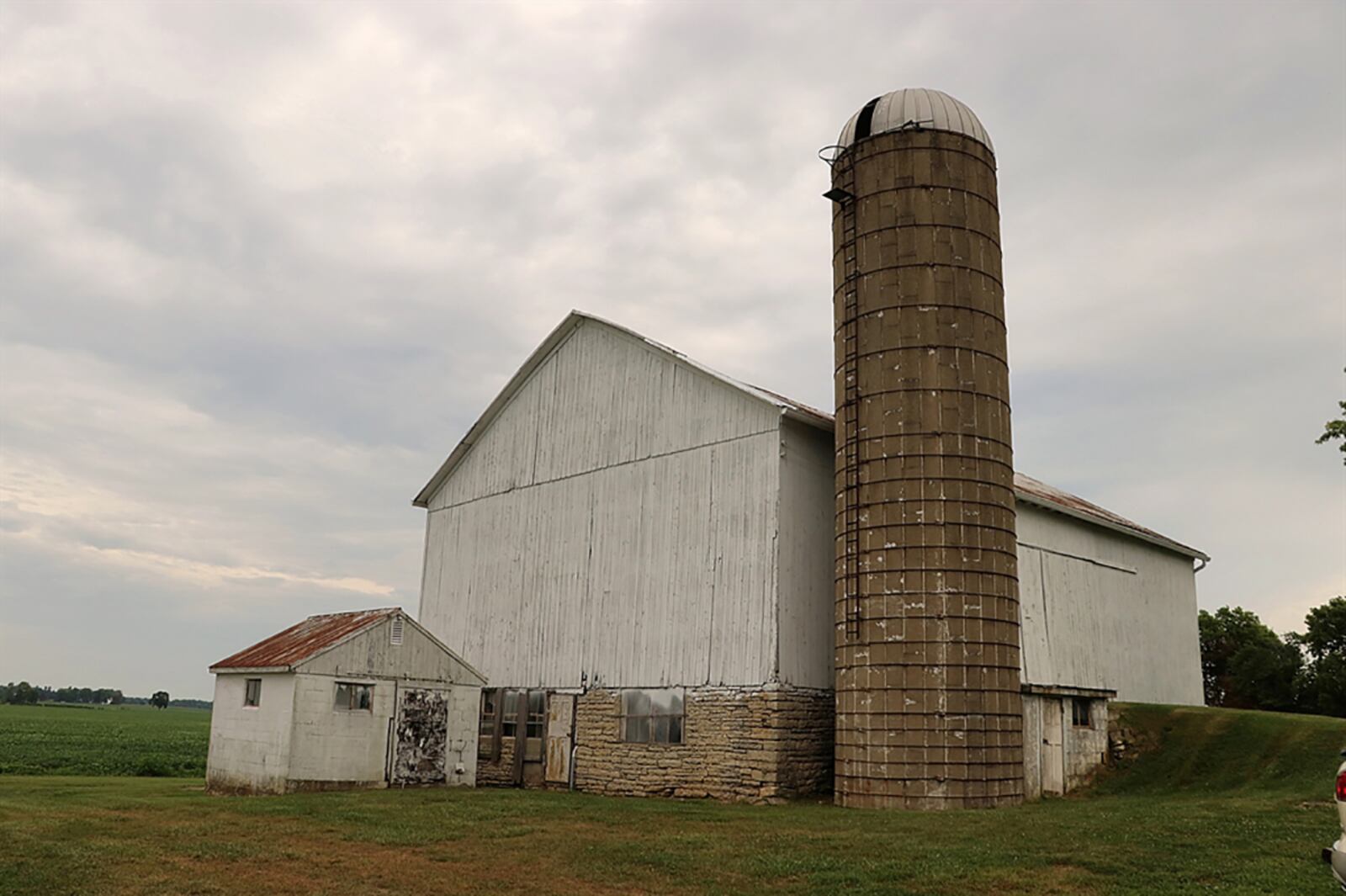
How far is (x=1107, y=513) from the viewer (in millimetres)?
36344

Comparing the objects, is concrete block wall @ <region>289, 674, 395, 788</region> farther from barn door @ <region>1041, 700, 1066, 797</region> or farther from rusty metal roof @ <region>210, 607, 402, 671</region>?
barn door @ <region>1041, 700, 1066, 797</region>

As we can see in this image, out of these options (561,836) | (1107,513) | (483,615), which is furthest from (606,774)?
(1107,513)

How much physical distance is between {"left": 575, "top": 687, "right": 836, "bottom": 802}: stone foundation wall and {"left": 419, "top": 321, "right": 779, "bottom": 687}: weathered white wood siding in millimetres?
580

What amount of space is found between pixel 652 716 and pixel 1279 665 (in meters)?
33.7

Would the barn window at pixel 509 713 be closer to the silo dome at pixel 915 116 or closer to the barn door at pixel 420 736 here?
the barn door at pixel 420 736

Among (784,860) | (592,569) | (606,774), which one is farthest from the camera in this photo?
(592,569)

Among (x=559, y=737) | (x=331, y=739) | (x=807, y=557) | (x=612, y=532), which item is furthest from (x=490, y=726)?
(x=807, y=557)

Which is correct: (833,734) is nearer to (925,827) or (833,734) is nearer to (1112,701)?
(925,827)

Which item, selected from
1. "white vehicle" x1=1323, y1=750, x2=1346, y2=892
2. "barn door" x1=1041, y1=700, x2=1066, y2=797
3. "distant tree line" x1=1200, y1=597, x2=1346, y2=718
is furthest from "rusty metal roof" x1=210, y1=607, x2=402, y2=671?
"distant tree line" x1=1200, y1=597, x2=1346, y2=718

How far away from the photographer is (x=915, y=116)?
23.1 meters

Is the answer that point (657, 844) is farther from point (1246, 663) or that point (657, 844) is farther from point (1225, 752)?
point (1246, 663)

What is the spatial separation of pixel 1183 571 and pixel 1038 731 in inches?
580

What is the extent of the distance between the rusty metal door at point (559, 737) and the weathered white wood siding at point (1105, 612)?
1112 cm

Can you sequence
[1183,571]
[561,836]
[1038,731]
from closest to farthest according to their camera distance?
1. [561,836]
2. [1038,731]
3. [1183,571]
